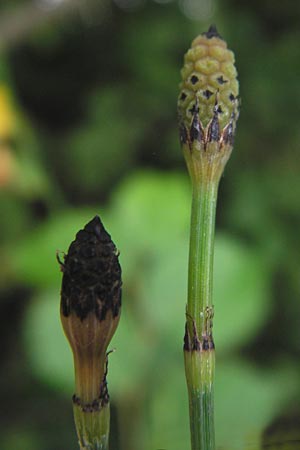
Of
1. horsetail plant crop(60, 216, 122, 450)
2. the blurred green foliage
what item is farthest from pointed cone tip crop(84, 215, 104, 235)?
the blurred green foliage

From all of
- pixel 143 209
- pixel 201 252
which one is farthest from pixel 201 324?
pixel 143 209

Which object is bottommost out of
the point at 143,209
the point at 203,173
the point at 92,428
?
the point at 92,428

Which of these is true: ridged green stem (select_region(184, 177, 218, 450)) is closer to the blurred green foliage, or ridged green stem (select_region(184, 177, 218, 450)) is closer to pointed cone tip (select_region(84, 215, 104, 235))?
pointed cone tip (select_region(84, 215, 104, 235))

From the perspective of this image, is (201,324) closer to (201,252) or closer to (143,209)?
(201,252)

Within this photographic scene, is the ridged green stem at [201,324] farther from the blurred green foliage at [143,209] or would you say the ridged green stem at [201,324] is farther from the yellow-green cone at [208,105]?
the blurred green foliage at [143,209]

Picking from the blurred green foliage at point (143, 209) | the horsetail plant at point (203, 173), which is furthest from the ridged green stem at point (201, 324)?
the blurred green foliage at point (143, 209)

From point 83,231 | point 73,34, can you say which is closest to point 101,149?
point 73,34
